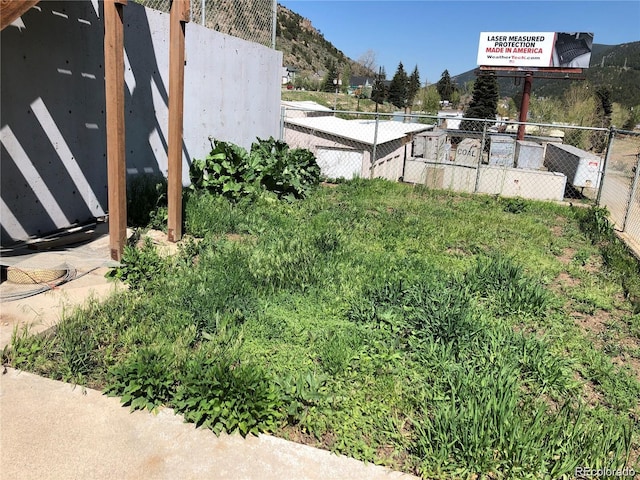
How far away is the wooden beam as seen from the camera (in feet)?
10.7

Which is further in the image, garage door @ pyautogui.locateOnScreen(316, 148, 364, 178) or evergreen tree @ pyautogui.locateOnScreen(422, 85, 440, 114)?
evergreen tree @ pyautogui.locateOnScreen(422, 85, 440, 114)

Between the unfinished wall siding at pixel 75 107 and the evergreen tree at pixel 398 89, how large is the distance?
56.5 meters

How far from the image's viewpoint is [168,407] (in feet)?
8.89

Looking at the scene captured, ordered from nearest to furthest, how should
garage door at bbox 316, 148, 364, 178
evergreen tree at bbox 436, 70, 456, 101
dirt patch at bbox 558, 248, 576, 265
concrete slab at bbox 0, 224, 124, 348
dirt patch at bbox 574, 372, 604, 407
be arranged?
dirt patch at bbox 574, 372, 604, 407, concrete slab at bbox 0, 224, 124, 348, dirt patch at bbox 558, 248, 576, 265, garage door at bbox 316, 148, 364, 178, evergreen tree at bbox 436, 70, 456, 101

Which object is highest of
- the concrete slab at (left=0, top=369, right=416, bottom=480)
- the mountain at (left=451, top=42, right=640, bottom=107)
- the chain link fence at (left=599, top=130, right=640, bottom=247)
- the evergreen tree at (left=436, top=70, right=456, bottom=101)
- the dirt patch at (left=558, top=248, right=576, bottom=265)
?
the mountain at (left=451, top=42, right=640, bottom=107)

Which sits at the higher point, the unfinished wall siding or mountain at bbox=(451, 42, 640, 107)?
mountain at bbox=(451, 42, 640, 107)

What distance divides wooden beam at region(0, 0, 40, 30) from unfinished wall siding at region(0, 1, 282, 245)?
1.43 meters

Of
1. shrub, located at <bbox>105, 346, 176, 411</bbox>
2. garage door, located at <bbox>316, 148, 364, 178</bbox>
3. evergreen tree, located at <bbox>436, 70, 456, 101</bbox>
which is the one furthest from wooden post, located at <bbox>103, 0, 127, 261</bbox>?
evergreen tree, located at <bbox>436, 70, 456, 101</bbox>

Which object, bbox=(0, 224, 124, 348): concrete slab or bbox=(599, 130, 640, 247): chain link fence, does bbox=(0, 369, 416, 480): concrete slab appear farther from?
bbox=(599, 130, 640, 247): chain link fence

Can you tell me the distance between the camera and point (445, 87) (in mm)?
73875

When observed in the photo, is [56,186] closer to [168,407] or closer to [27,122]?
[27,122]

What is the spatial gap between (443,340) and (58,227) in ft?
14.7

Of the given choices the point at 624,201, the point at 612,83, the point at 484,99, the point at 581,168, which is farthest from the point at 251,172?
the point at 612,83

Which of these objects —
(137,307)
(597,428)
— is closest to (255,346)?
(137,307)
